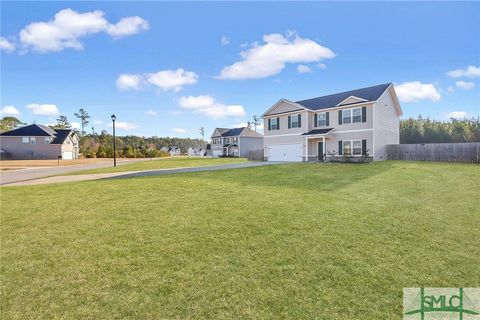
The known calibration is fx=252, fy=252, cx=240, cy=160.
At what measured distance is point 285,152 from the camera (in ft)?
92.2

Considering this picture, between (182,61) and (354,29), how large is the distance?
1271 cm

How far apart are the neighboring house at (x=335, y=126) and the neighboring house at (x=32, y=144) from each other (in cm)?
3975

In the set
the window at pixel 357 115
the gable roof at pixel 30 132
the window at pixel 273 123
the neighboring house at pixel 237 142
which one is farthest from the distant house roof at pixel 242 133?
the gable roof at pixel 30 132

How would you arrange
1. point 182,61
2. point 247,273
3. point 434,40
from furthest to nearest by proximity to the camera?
point 182,61
point 434,40
point 247,273

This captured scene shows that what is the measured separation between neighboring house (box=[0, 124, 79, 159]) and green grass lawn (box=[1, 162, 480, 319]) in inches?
1862

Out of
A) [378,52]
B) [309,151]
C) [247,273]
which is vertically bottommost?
[247,273]

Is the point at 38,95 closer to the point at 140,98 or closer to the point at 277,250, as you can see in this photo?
the point at 140,98

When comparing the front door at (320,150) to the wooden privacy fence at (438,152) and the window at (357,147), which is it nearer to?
the window at (357,147)

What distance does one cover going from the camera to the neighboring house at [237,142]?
5231 cm

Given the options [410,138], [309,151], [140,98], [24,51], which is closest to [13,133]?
A: [140,98]

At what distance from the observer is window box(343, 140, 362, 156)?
22.9 metres

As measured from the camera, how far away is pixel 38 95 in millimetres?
25000

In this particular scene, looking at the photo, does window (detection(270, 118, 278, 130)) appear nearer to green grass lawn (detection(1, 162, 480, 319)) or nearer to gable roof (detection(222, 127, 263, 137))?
green grass lawn (detection(1, 162, 480, 319))

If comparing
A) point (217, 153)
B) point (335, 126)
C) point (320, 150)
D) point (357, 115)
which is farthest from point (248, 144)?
point (357, 115)
